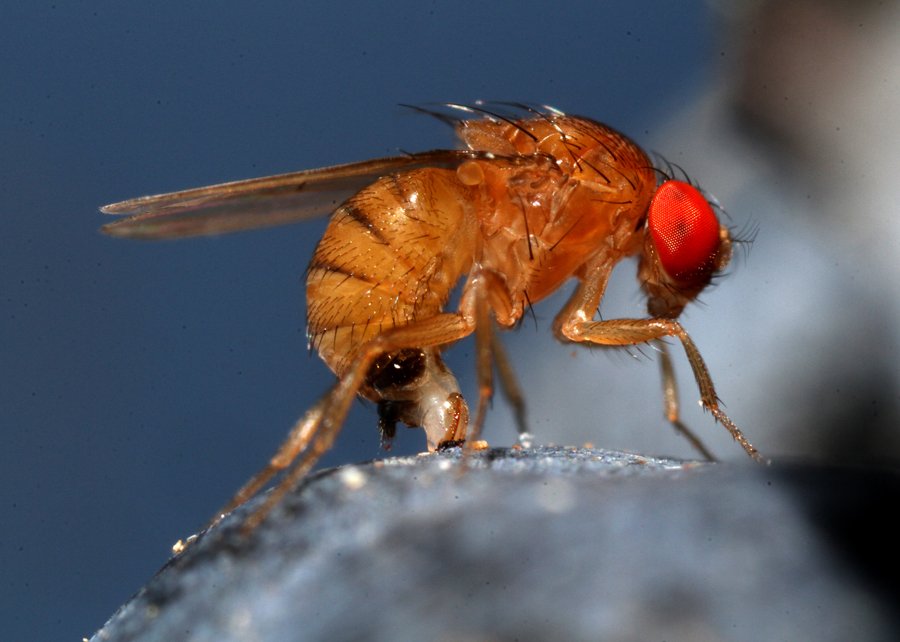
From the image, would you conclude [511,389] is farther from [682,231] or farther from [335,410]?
[335,410]

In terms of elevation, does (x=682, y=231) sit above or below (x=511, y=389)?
above

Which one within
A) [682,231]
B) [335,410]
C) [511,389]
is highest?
[682,231]

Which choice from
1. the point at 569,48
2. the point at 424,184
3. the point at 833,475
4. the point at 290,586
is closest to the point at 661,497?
the point at 833,475

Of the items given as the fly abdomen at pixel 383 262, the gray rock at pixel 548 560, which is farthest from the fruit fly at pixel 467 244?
the gray rock at pixel 548 560

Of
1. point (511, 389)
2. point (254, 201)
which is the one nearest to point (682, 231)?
point (511, 389)

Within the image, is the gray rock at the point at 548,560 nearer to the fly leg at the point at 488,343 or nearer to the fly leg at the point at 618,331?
the fly leg at the point at 488,343

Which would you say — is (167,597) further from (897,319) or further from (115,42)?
(897,319)

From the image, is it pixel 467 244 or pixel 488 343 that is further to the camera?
pixel 467 244
